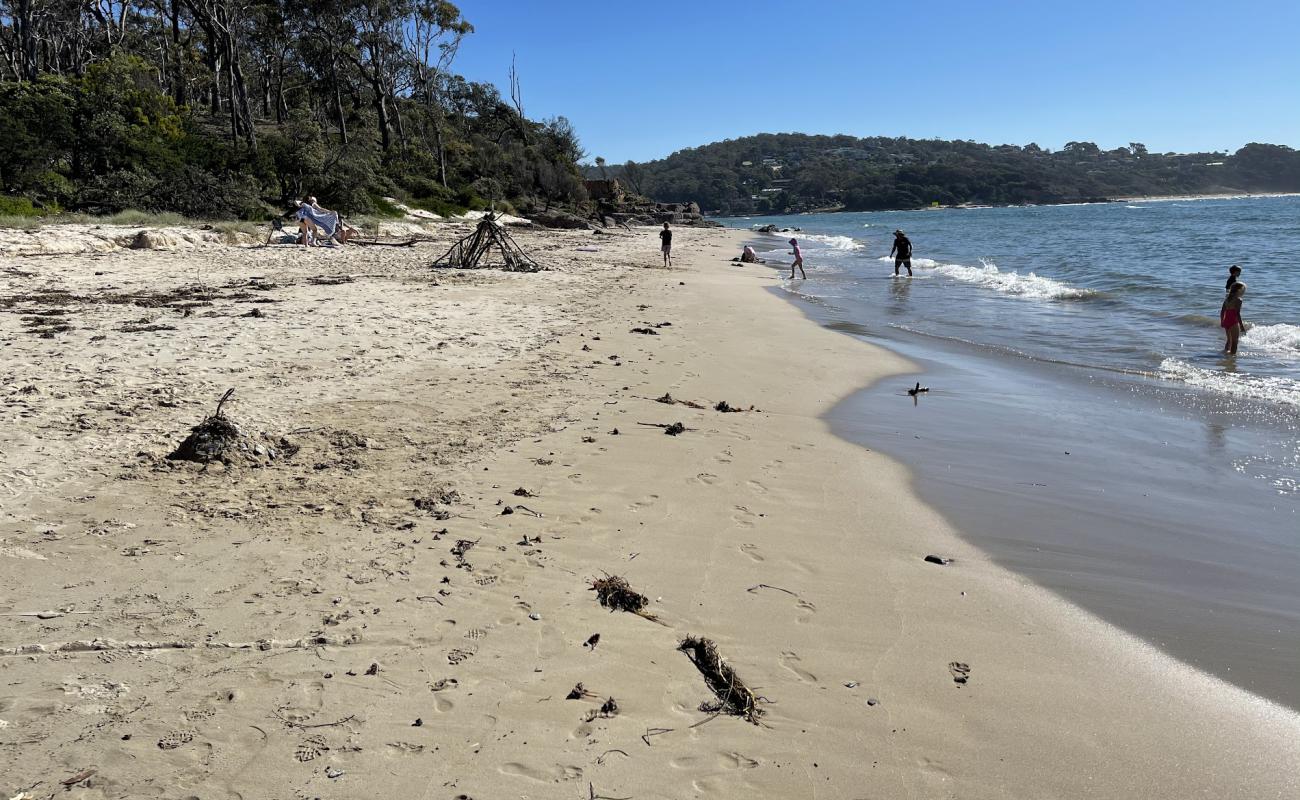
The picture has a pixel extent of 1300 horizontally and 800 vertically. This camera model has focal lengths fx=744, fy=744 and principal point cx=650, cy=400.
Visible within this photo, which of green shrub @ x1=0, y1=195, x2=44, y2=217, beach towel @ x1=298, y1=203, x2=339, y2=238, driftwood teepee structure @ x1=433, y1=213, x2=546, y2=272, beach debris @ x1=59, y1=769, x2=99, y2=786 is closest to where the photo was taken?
beach debris @ x1=59, y1=769, x2=99, y2=786

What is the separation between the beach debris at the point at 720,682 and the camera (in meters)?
3.03

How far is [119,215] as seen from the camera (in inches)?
739

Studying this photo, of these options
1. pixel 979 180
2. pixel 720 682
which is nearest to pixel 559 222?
pixel 720 682

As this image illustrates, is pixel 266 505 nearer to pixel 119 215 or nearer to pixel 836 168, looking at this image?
pixel 119 215

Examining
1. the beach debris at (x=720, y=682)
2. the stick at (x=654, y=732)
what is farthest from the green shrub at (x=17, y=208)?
the stick at (x=654, y=732)

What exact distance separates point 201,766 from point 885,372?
9.07 m

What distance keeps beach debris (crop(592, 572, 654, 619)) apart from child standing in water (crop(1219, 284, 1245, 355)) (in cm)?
1115

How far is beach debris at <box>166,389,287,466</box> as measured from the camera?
521 centimetres

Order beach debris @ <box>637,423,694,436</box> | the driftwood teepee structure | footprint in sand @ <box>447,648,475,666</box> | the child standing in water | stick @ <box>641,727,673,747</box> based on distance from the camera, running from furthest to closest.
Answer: the driftwood teepee structure
the child standing in water
beach debris @ <box>637,423,694,436</box>
footprint in sand @ <box>447,648,475,666</box>
stick @ <box>641,727,673,747</box>

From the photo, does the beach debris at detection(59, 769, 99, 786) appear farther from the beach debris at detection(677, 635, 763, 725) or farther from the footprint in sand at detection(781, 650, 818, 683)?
the footprint in sand at detection(781, 650, 818, 683)

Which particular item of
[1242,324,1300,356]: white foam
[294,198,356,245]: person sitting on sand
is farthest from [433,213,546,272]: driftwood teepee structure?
[1242,324,1300,356]: white foam

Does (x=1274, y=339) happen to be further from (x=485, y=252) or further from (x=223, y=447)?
(x=485, y=252)

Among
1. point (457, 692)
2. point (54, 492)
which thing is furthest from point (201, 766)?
point (54, 492)

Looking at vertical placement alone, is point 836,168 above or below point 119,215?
above
